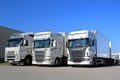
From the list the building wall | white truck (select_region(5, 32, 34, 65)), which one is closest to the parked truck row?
white truck (select_region(5, 32, 34, 65))

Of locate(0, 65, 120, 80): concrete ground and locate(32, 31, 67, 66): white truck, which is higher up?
locate(32, 31, 67, 66): white truck

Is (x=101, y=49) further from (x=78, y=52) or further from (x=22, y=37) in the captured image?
(x=22, y=37)

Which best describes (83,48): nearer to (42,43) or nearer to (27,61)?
(42,43)

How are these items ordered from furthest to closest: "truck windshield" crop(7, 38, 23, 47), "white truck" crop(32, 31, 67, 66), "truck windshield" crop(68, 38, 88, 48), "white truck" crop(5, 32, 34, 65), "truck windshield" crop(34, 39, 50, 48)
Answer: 1. "truck windshield" crop(7, 38, 23, 47)
2. "white truck" crop(5, 32, 34, 65)
3. "truck windshield" crop(34, 39, 50, 48)
4. "white truck" crop(32, 31, 67, 66)
5. "truck windshield" crop(68, 38, 88, 48)

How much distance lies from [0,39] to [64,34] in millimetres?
14093

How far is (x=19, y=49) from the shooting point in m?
26.6

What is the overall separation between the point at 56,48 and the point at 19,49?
423cm

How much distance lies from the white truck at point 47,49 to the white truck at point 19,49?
171cm

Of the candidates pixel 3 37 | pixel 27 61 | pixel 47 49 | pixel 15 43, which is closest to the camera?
pixel 47 49

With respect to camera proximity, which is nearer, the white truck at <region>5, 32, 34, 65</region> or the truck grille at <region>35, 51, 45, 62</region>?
the truck grille at <region>35, 51, 45, 62</region>

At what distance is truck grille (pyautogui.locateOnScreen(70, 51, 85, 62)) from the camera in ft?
75.8

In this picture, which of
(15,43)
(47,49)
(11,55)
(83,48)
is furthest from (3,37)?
(83,48)

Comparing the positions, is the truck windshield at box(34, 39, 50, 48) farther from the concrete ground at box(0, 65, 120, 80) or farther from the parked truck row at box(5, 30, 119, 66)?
the concrete ground at box(0, 65, 120, 80)

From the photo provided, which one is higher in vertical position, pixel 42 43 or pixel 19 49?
pixel 42 43
